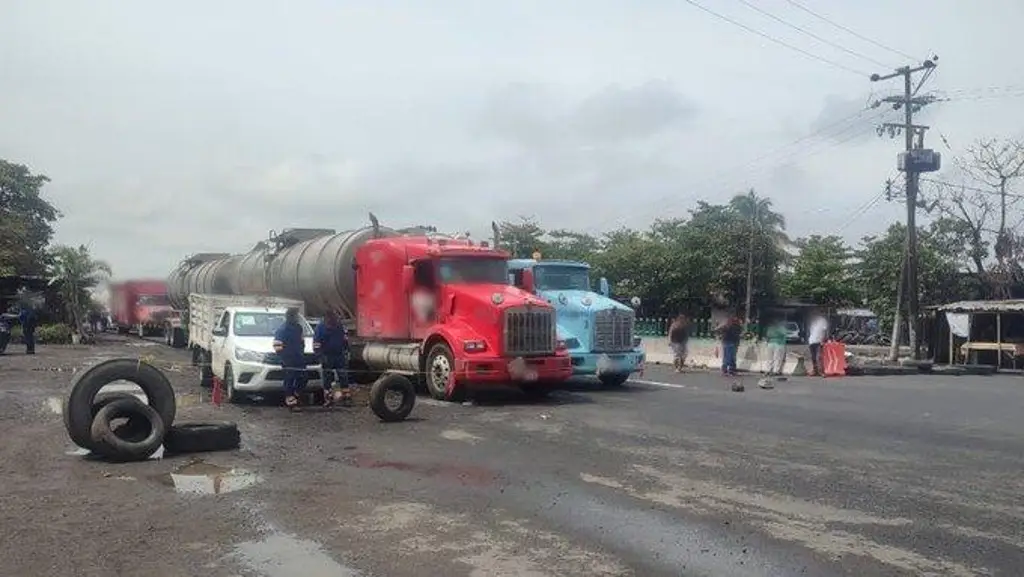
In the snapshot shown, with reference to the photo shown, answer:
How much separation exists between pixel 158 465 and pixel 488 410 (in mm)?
5971

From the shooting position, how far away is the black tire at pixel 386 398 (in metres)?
12.6

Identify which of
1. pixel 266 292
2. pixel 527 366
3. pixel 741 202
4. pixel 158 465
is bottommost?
pixel 158 465

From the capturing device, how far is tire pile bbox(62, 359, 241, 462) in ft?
31.0

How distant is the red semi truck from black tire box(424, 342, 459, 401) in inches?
0.7

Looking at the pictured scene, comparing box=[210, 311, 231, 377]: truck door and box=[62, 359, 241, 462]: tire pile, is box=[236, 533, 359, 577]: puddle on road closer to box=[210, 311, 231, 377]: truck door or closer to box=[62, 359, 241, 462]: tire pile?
box=[62, 359, 241, 462]: tire pile

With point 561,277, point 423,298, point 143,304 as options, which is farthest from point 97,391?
point 143,304

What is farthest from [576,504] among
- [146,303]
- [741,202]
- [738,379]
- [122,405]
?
[741,202]

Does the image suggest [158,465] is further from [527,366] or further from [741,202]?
[741,202]

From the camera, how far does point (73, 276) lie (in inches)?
1340

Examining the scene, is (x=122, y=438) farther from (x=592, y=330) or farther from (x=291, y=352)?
(x=592, y=330)

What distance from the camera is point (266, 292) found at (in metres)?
21.7

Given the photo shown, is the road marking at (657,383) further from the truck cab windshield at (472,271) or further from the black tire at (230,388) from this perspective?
the black tire at (230,388)

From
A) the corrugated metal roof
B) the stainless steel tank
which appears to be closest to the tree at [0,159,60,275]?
the stainless steel tank

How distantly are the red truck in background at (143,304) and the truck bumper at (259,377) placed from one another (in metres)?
23.8
